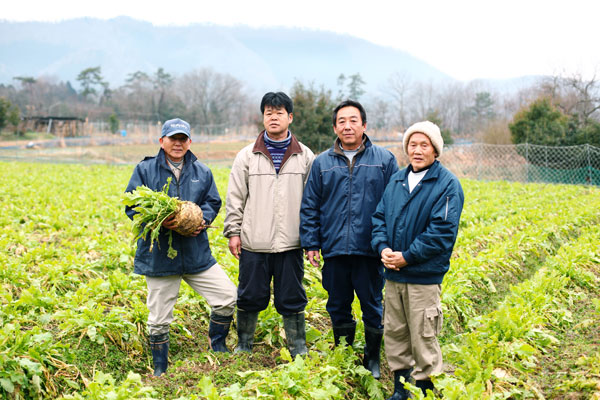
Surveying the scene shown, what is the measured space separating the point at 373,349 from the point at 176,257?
188cm

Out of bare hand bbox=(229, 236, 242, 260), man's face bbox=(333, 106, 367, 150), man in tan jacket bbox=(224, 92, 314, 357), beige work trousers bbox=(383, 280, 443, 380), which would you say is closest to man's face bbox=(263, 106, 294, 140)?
man in tan jacket bbox=(224, 92, 314, 357)

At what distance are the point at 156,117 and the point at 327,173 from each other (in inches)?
2606

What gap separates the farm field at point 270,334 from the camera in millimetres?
3477

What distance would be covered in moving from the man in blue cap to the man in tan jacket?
224 millimetres

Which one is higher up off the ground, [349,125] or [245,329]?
[349,125]

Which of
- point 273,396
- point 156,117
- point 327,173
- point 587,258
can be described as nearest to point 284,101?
point 327,173

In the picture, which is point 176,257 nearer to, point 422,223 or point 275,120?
point 275,120

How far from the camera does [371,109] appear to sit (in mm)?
77062

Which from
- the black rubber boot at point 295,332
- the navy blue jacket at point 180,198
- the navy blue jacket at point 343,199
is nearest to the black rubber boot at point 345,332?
the black rubber boot at point 295,332

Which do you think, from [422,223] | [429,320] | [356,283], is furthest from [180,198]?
[429,320]

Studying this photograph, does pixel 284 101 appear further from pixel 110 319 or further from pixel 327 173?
pixel 110 319

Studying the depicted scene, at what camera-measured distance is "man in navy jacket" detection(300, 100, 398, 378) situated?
3915 mm

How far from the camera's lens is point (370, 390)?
3.88m

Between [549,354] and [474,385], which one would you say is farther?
[549,354]
